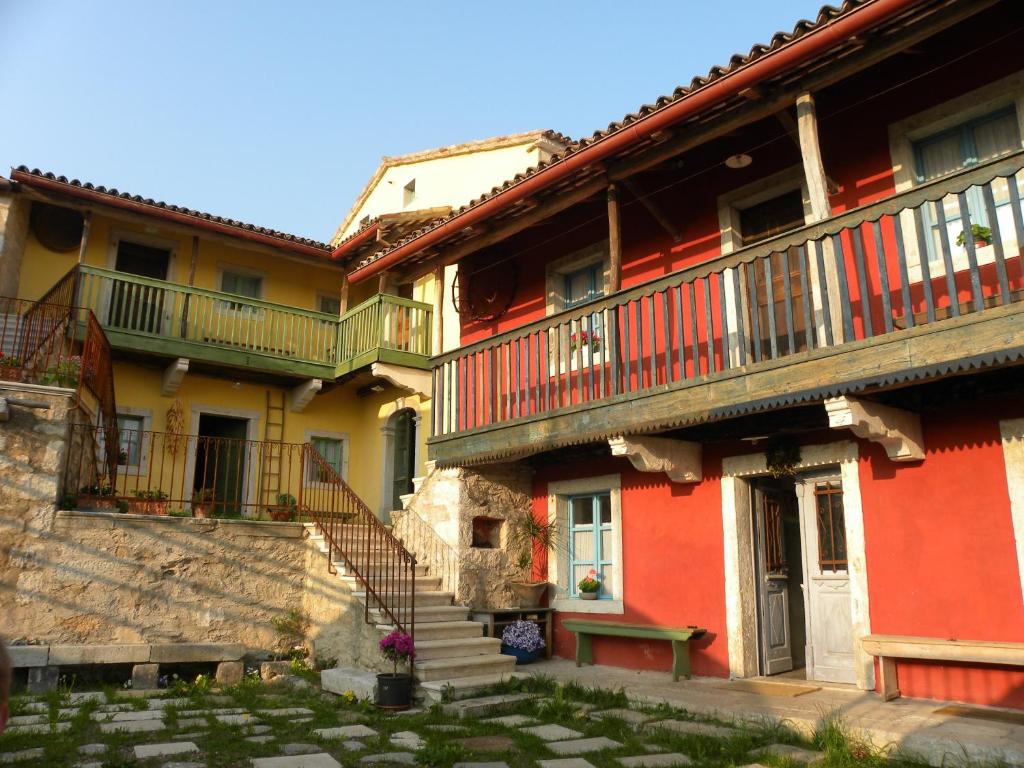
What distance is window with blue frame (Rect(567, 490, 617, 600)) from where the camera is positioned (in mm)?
9477

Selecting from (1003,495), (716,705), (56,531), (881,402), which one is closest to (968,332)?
(881,402)

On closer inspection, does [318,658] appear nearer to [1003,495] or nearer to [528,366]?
[528,366]

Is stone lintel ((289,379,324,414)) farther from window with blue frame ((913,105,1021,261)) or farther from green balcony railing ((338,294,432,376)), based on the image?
window with blue frame ((913,105,1021,261))

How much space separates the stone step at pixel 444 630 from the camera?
835cm

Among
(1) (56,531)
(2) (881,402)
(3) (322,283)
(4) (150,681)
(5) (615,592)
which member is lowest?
(4) (150,681)

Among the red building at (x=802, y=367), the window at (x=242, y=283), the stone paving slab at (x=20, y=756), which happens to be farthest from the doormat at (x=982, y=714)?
the window at (x=242, y=283)

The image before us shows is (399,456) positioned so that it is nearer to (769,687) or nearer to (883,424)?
(769,687)

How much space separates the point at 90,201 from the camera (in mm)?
12867

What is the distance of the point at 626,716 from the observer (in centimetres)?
647

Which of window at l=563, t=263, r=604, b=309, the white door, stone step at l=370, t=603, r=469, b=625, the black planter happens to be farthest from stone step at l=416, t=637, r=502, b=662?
window at l=563, t=263, r=604, b=309

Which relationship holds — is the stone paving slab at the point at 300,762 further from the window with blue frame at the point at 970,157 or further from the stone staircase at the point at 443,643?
the window with blue frame at the point at 970,157

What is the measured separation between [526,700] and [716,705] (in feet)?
5.67

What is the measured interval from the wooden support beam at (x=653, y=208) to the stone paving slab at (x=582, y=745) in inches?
213

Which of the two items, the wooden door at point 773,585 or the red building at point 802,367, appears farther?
the wooden door at point 773,585
